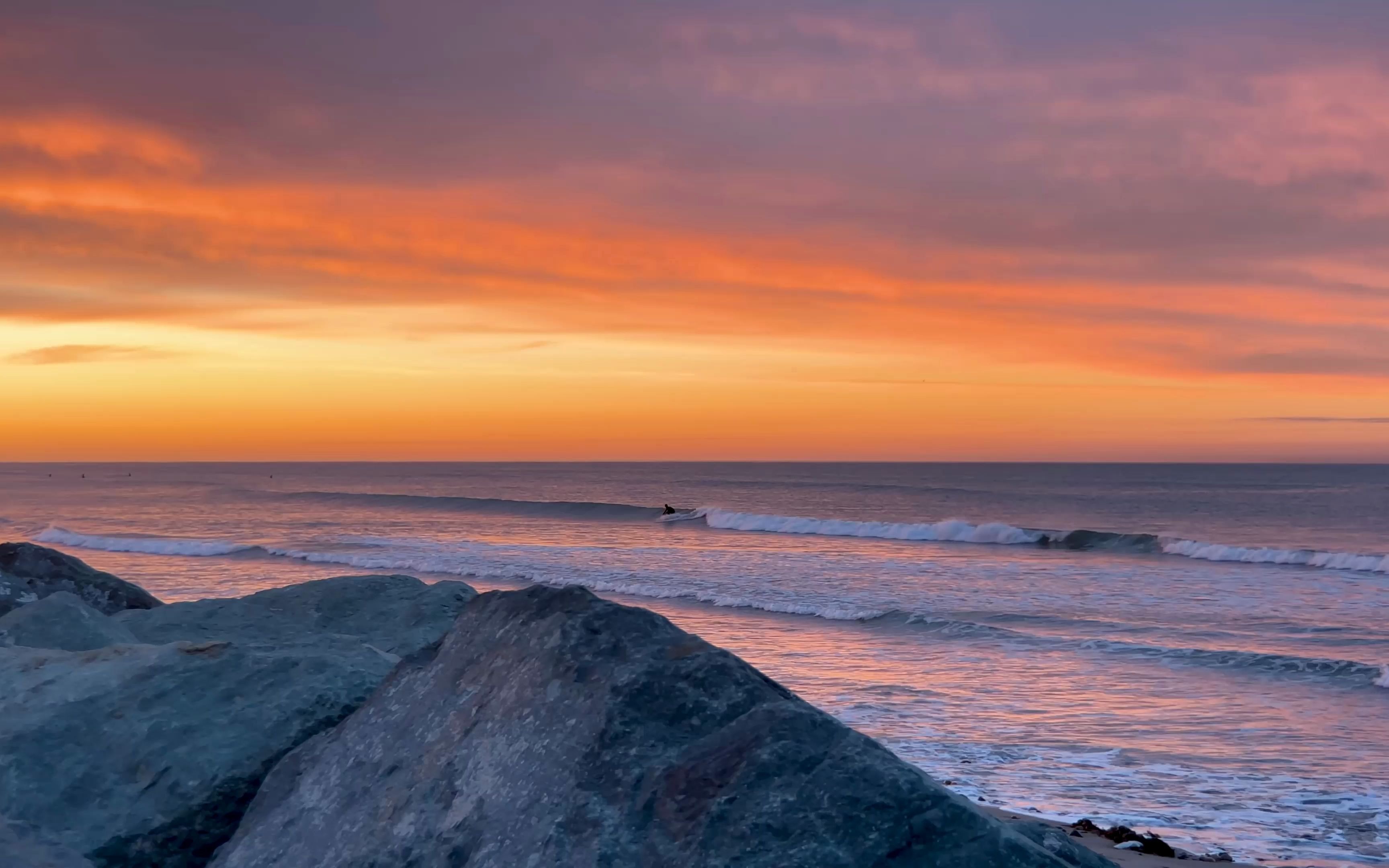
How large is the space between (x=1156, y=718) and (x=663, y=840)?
9.69 meters

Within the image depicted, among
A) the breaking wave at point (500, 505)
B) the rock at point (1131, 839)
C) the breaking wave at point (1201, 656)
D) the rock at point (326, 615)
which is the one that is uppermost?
the rock at point (326, 615)

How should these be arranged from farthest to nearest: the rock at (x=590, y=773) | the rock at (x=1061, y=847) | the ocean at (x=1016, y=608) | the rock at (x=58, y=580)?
the ocean at (x=1016, y=608) < the rock at (x=58, y=580) < the rock at (x=1061, y=847) < the rock at (x=590, y=773)

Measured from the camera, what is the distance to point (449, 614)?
709cm

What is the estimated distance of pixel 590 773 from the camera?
10.8 feet

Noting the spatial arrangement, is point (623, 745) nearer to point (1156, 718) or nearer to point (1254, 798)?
point (1254, 798)

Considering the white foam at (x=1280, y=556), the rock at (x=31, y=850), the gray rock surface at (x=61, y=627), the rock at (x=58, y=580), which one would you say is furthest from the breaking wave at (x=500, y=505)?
the rock at (x=31, y=850)

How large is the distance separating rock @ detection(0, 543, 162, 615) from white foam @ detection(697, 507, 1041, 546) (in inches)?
1451

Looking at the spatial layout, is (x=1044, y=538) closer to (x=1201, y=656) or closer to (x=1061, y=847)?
(x=1201, y=656)

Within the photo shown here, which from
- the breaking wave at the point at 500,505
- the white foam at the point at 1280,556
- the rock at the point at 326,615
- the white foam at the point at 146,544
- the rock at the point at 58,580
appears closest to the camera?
the rock at the point at 326,615

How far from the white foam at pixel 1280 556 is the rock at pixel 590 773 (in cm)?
3159

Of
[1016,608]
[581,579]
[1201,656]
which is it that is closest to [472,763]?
[1201,656]

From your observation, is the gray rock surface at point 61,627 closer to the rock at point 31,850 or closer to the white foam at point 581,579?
the rock at point 31,850

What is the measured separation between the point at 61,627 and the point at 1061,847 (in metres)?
A: 5.37

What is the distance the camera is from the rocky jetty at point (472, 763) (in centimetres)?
300
